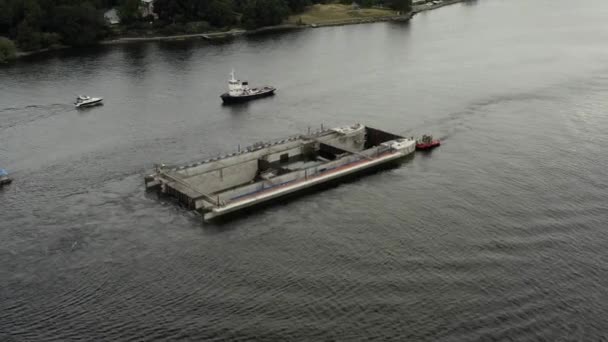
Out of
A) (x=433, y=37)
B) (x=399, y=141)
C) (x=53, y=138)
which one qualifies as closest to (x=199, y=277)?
(x=399, y=141)

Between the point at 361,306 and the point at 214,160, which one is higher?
the point at 214,160

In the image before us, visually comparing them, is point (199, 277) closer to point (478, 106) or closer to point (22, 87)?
point (478, 106)

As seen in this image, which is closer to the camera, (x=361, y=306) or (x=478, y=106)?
(x=361, y=306)

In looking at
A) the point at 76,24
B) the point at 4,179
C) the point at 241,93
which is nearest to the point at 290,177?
the point at 4,179

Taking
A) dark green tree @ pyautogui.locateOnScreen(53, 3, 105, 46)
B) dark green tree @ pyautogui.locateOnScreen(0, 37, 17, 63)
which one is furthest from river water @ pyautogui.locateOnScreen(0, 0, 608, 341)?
dark green tree @ pyautogui.locateOnScreen(53, 3, 105, 46)

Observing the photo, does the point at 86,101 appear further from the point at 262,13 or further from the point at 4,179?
the point at 262,13

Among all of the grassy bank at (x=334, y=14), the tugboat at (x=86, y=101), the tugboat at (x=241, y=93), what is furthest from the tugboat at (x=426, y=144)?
the grassy bank at (x=334, y=14)
